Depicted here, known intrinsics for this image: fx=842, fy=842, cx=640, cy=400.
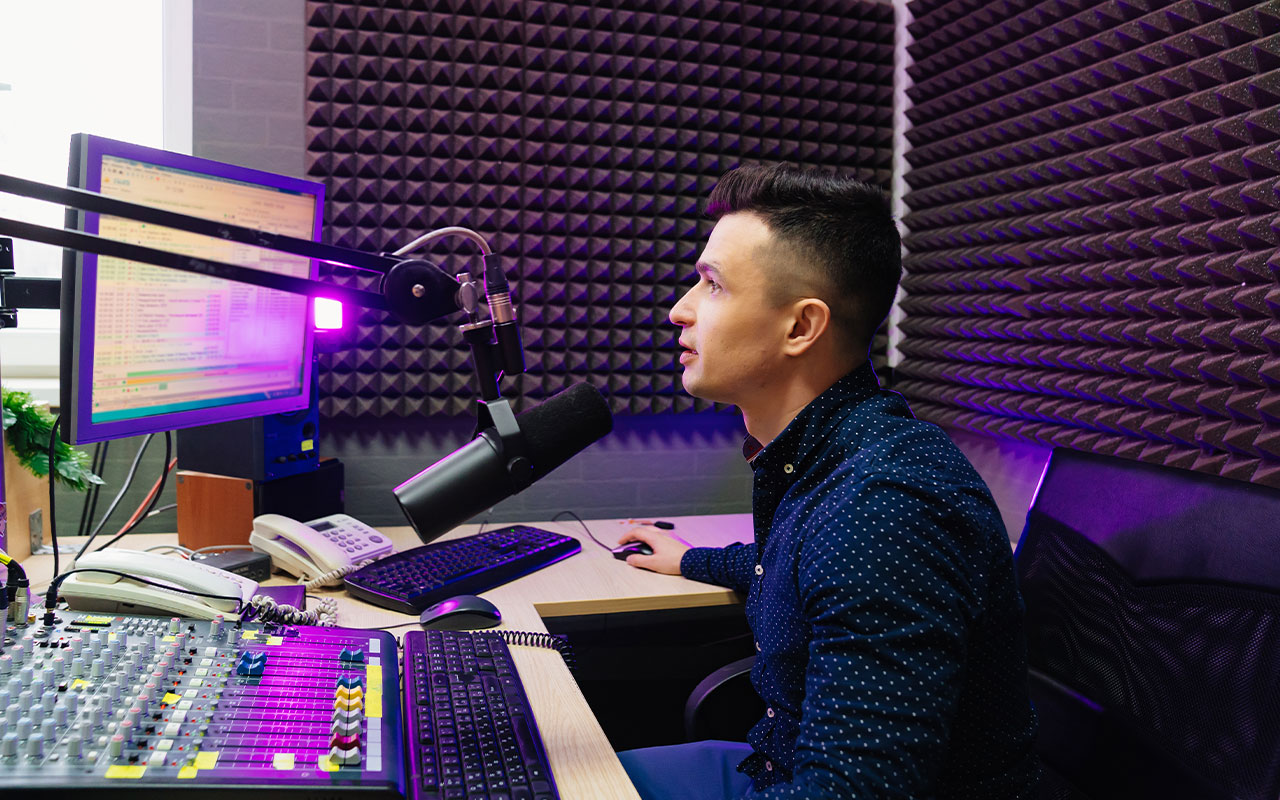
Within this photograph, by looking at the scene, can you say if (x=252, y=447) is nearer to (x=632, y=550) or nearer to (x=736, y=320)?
(x=632, y=550)

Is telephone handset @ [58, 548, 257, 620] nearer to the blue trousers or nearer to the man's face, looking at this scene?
the blue trousers

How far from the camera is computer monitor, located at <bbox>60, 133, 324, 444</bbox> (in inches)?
51.9

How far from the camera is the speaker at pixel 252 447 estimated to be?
5.68ft

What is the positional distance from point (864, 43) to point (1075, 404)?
53.5 inches

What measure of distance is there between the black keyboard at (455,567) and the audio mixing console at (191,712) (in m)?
0.42

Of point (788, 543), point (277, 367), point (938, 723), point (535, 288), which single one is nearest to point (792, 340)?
point (788, 543)

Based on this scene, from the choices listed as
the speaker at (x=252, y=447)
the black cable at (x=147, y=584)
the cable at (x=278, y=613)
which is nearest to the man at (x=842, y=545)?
the cable at (x=278, y=613)

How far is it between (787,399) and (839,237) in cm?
24

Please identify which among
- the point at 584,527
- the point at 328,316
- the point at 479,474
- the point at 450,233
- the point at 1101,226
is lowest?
the point at 584,527

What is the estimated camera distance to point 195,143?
2.15 meters

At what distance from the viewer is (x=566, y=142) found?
2.41m

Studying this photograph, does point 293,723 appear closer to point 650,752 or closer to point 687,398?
point 650,752

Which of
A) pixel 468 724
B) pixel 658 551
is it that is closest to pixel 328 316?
pixel 658 551

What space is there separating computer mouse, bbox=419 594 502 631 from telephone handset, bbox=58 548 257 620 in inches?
10.8
